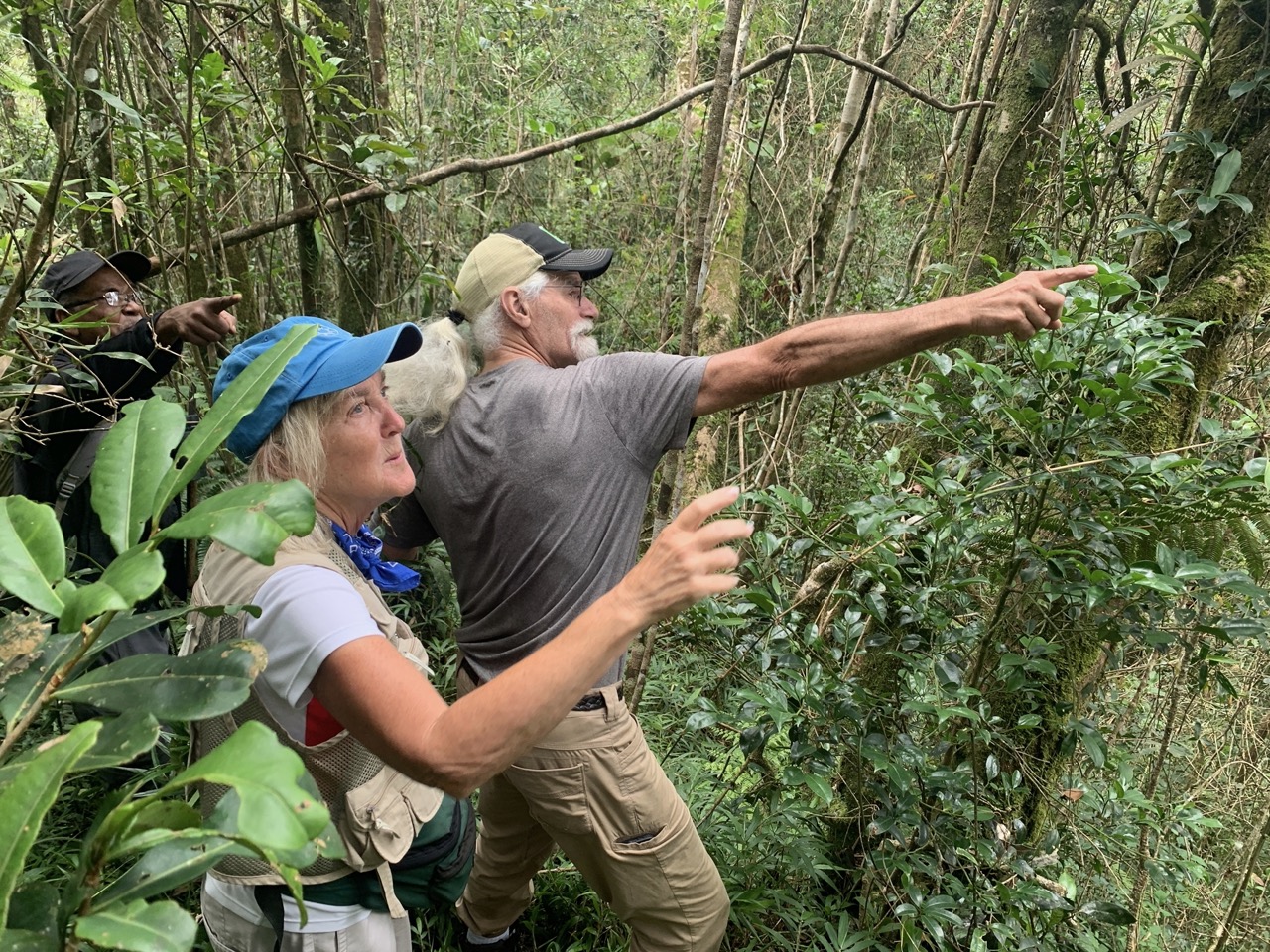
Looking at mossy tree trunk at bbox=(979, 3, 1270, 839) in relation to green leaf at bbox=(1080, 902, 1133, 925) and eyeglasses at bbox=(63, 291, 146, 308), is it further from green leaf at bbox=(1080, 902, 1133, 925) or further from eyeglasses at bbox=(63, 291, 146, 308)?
eyeglasses at bbox=(63, 291, 146, 308)

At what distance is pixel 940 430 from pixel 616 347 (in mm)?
4360

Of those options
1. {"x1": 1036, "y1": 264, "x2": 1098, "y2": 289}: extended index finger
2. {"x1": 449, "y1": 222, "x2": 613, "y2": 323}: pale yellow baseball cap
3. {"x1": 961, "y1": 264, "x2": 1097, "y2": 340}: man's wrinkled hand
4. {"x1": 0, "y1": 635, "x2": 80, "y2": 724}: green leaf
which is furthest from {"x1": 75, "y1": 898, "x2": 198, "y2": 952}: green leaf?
{"x1": 449, "y1": 222, "x2": 613, "y2": 323}: pale yellow baseball cap

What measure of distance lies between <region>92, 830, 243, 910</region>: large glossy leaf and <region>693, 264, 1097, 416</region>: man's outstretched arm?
1.50 m

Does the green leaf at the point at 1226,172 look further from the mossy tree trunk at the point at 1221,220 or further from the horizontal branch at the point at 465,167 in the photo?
the horizontal branch at the point at 465,167

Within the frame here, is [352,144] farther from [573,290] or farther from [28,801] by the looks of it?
[28,801]

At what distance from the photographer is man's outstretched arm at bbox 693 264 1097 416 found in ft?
5.68

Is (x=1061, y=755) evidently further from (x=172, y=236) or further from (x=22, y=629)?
(x=172, y=236)

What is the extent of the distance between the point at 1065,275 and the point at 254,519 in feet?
5.54

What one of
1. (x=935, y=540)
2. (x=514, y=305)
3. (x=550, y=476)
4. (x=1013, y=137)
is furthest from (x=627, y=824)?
(x=1013, y=137)

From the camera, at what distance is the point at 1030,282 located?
174 centimetres

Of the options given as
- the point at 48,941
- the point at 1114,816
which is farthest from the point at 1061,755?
the point at 48,941

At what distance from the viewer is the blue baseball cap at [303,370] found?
1444mm

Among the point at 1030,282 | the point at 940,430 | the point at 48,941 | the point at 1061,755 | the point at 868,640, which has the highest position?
the point at 1030,282

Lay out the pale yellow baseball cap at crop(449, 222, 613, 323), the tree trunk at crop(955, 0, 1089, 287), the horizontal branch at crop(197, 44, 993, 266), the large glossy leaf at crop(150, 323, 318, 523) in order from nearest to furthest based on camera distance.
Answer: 1. the large glossy leaf at crop(150, 323, 318, 523)
2. the pale yellow baseball cap at crop(449, 222, 613, 323)
3. the tree trunk at crop(955, 0, 1089, 287)
4. the horizontal branch at crop(197, 44, 993, 266)
